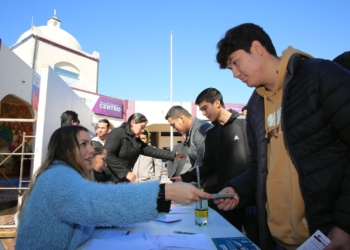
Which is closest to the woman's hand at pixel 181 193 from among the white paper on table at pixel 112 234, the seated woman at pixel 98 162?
the white paper on table at pixel 112 234

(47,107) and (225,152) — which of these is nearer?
(225,152)

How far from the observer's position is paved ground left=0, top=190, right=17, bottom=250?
322 centimetres

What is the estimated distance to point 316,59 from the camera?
3.53ft

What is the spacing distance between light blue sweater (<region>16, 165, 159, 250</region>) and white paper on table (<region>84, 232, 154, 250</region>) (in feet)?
0.34

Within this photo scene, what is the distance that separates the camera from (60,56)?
14023 mm

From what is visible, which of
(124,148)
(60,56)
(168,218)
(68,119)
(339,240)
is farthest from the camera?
(60,56)

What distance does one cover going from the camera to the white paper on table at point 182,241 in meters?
1.11

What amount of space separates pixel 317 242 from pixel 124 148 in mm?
2596

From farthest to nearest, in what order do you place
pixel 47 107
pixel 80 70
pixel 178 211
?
pixel 80 70
pixel 47 107
pixel 178 211

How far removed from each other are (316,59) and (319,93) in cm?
18

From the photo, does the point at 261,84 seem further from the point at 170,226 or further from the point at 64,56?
the point at 64,56

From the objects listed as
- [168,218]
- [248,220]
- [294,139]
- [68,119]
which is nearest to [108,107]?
[68,119]

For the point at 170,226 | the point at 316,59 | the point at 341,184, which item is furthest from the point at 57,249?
the point at 316,59

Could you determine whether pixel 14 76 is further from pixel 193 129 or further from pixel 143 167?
pixel 193 129
